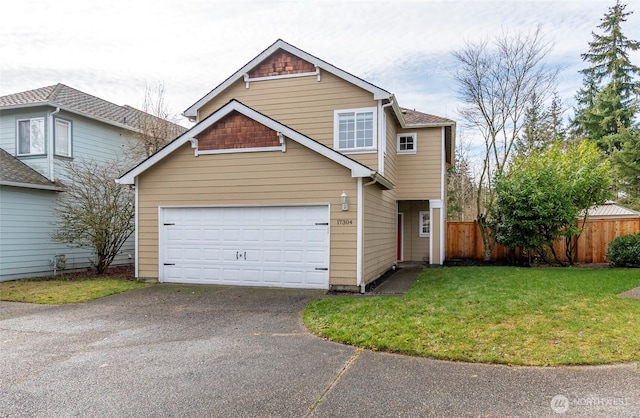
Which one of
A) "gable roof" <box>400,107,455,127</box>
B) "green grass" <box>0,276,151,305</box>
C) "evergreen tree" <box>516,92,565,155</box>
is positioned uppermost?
"evergreen tree" <box>516,92,565,155</box>

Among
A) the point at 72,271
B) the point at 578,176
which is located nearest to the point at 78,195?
the point at 72,271

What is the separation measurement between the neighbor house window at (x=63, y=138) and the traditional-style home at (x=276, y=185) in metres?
5.04

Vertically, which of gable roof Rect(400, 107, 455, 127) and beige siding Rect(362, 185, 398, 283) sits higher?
gable roof Rect(400, 107, 455, 127)

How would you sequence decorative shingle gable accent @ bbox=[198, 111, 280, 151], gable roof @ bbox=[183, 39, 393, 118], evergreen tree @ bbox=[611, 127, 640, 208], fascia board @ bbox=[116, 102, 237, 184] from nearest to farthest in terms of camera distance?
1. decorative shingle gable accent @ bbox=[198, 111, 280, 151]
2. fascia board @ bbox=[116, 102, 237, 184]
3. gable roof @ bbox=[183, 39, 393, 118]
4. evergreen tree @ bbox=[611, 127, 640, 208]

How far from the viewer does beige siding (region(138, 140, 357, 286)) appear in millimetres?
9742

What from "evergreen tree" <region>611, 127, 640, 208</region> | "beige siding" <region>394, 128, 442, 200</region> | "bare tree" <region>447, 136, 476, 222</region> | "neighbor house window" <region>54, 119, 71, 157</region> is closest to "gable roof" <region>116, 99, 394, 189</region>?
"beige siding" <region>394, 128, 442, 200</region>

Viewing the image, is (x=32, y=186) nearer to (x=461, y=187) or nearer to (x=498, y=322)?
(x=498, y=322)

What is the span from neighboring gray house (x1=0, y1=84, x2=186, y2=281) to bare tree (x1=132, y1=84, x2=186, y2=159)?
1.13m

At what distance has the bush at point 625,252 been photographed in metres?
12.3

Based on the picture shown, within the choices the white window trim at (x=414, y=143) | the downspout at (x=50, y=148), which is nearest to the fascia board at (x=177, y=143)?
the downspout at (x=50, y=148)

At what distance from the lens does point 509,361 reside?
4.84m

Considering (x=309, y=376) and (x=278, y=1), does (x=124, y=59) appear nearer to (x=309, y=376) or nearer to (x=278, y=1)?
(x=278, y=1)

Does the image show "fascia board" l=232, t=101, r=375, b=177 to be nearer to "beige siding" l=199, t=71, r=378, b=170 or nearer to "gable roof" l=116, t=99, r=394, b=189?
"gable roof" l=116, t=99, r=394, b=189

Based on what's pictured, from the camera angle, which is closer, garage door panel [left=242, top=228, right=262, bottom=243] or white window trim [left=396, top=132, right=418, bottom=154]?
garage door panel [left=242, top=228, right=262, bottom=243]
